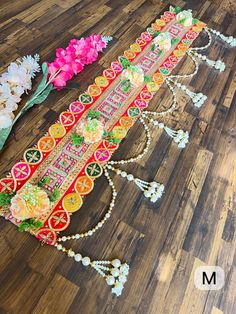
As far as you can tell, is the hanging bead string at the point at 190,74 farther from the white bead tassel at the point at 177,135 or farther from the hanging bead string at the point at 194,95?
the white bead tassel at the point at 177,135

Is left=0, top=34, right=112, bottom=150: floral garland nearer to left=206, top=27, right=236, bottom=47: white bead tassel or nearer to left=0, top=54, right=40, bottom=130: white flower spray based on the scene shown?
left=0, top=54, right=40, bottom=130: white flower spray

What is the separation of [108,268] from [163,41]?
1.39 m

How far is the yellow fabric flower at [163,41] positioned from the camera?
1.87 metres

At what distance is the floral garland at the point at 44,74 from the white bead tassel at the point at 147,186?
1.54ft

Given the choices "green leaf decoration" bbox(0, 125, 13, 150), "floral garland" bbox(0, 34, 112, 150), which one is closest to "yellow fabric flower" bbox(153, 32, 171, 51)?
"floral garland" bbox(0, 34, 112, 150)

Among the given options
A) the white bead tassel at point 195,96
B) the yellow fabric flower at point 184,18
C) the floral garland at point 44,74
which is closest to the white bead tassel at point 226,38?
the yellow fabric flower at point 184,18

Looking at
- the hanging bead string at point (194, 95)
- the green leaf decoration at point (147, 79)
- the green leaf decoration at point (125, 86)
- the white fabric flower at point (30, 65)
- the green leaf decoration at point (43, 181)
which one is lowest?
the green leaf decoration at point (43, 181)

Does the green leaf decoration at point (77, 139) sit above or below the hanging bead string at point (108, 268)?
above

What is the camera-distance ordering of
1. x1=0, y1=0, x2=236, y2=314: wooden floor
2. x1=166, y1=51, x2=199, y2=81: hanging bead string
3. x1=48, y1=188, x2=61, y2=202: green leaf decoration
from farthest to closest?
x1=166, y1=51, x2=199, y2=81: hanging bead string < x1=48, y1=188, x2=61, y2=202: green leaf decoration < x1=0, y1=0, x2=236, y2=314: wooden floor

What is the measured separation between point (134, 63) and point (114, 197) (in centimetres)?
88

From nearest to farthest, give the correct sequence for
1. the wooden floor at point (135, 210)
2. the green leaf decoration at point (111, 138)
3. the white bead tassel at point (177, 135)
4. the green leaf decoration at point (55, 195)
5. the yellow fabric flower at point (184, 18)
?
the wooden floor at point (135, 210)
the green leaf decoration at point (55, 195)
the green leaf decoration at point (111, 138)
the white bead tassel at point (177, 135)
the yellow fabric flower at point (184, 18)

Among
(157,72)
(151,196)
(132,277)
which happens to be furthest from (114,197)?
(157,72)

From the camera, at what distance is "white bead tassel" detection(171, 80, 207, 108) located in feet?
5.67

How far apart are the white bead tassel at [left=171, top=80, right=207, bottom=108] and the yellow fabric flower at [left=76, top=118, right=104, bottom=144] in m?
0.63
